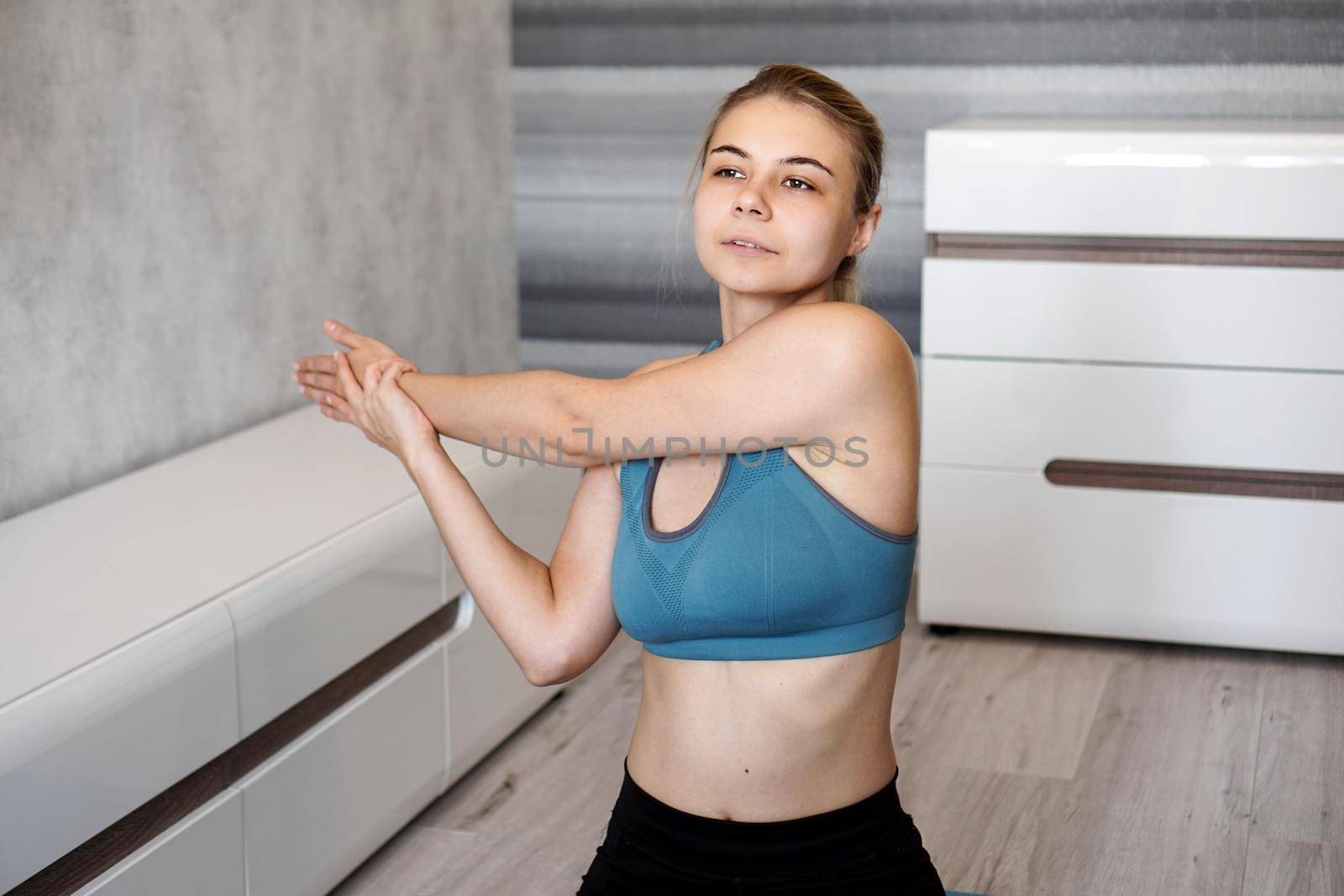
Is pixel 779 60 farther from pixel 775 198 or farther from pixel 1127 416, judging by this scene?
pixel 775 198

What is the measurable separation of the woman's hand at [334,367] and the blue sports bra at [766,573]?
0.33m

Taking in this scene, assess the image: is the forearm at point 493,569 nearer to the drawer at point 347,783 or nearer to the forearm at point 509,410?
the forearm at point 509,410

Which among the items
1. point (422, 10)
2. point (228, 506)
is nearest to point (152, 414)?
point (228, 506)

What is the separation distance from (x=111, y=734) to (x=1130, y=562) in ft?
6.71

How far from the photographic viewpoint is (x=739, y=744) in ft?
4.01

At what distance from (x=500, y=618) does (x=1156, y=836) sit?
4.42 feet

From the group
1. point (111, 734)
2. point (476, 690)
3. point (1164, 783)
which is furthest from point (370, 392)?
point (1164, 783)

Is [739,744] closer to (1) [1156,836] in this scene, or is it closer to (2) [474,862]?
(2) [474,862]

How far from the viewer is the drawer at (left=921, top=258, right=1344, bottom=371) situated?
2689 mm

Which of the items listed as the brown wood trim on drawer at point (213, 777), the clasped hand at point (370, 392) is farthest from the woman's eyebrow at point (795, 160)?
the brown wood trim on drawer at point (213, 777)

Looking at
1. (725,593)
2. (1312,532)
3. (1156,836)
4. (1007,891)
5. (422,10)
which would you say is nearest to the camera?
(725,593)

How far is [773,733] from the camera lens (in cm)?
121

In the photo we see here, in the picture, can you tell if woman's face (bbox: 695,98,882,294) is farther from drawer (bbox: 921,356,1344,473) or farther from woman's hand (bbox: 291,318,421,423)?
drawer (bbox: 921,356,1344,473)

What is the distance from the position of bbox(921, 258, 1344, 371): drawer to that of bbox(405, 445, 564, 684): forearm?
170 centimetres
